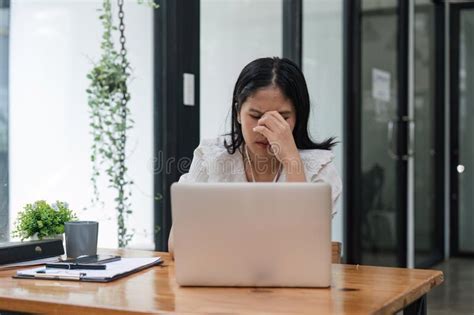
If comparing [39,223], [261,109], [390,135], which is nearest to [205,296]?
[39,223]

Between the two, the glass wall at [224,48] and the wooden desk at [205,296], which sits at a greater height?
the glass wall at [224,48]

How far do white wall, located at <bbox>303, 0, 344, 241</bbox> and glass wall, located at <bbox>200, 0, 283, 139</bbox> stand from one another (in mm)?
552

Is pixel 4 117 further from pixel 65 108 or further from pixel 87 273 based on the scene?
pixel 87 273

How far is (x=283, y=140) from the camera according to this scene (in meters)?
2.18

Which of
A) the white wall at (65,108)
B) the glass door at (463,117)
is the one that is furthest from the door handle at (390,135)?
the white wall at (65,108)

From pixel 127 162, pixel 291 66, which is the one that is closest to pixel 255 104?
pixel 291 66

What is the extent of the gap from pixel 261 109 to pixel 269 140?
0.40ft

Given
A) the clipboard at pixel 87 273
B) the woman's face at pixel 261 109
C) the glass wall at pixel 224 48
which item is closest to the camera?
the clipboard at pixel 87 273

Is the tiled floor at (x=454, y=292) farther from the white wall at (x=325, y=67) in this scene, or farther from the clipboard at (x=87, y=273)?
the clipboard at (x=87, y=273)

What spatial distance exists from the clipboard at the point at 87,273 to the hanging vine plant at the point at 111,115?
1283 millimetres

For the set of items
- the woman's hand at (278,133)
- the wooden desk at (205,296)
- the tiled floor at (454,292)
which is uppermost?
the woman's hand at (278,133)

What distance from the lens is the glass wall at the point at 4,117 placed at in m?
2.68

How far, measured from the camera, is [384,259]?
217 inches

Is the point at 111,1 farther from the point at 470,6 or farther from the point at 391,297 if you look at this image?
the point at 470,6
